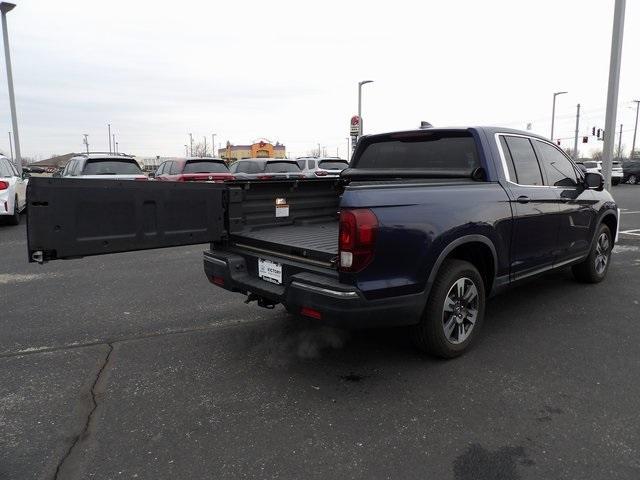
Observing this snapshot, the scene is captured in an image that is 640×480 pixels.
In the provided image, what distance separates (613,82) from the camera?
952 cm

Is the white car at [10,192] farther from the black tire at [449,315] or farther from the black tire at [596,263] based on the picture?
the black tire at [596,263]

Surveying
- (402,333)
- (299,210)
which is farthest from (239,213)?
(402,333)

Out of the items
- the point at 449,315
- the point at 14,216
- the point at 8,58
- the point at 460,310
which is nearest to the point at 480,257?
the point at 460,310

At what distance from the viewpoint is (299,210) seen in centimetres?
477

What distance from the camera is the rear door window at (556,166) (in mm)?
4973

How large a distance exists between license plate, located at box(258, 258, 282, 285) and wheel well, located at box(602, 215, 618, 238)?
4.63 m

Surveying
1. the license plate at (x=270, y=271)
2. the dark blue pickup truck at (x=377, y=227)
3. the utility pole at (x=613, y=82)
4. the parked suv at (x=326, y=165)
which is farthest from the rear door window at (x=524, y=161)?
the parked suv at (x=326, y=165)

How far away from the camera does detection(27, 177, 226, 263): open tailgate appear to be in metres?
3.03

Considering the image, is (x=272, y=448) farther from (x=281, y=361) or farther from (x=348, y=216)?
(x=348, y=216)

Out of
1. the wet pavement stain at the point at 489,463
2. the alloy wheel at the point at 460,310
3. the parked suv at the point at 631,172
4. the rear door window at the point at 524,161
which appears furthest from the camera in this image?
the parked suv at the point at 631,172

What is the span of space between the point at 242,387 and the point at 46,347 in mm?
1938

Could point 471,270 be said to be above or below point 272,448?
above

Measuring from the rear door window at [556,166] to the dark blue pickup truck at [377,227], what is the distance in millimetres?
24

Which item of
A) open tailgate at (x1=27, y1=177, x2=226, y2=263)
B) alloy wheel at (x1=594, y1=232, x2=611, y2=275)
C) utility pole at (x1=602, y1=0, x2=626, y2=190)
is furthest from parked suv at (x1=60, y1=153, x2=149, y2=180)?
utility pole at (x1=602, y1=0, x2=626, y2=190)
